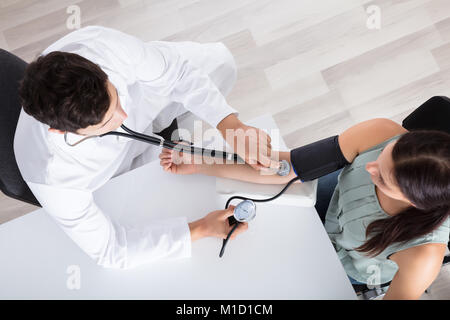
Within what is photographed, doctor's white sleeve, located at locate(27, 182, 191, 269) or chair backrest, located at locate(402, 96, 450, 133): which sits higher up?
chair backrest, located at locate(402, 96, 450, 133)

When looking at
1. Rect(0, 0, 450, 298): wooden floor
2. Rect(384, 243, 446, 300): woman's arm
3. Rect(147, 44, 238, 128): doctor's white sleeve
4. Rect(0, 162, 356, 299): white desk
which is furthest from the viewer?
Rect(0, 0, 450, 298): wooden floor

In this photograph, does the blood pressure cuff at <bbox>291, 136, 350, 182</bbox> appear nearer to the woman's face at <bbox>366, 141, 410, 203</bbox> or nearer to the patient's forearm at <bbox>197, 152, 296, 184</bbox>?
the patient's forearm at <bbox>197, 152, 296, 184</bbox>

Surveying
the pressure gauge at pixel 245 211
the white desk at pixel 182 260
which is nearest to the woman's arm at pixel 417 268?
the white desk at pixel 182 260

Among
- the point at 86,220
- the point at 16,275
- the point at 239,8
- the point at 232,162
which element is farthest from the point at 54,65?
the point at 239,8

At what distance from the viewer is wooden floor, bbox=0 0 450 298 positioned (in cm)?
182

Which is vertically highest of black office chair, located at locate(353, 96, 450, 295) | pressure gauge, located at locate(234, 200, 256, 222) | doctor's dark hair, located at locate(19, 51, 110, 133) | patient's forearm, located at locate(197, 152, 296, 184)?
doctor's dark hair, located at locate(19, 51, 110, 133)

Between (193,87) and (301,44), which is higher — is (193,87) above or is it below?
above

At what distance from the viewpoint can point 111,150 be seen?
1.05 m

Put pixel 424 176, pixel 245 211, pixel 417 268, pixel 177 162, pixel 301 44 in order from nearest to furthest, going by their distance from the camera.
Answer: pixel 424 176 < pixel 417 268 < pixel 245 211 < pixel 177 162 < pixel 301 44

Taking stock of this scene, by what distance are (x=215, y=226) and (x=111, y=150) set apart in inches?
15.1

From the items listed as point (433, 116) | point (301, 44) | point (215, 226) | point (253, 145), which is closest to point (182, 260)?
point (215, 226)

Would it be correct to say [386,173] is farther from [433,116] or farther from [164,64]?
[164,64]

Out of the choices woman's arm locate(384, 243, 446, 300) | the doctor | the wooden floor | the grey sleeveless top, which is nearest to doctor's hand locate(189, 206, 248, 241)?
the doctor

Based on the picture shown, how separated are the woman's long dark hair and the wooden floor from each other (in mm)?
982
